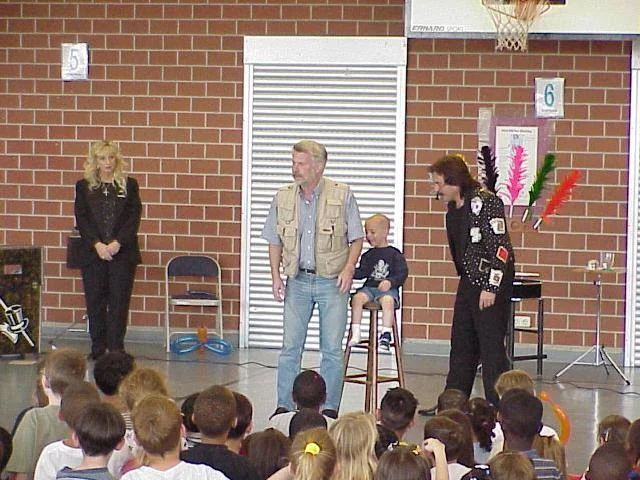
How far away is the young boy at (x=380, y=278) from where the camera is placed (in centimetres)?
732

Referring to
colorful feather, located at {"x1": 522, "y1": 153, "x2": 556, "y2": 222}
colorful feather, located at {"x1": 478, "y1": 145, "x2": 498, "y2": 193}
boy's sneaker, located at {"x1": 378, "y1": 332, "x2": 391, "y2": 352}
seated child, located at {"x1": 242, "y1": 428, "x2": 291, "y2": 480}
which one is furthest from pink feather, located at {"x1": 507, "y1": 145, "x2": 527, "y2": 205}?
seated child, located at {"x1": 242, "y1": 428, "x2": 291, "y2": 480}

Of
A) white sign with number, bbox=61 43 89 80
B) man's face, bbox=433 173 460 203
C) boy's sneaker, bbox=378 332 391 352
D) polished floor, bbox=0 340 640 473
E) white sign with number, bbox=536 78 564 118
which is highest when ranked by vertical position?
white sign with number, bbox=61 43 89 80

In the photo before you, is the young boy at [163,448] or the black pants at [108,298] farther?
the black pants at [108,298]

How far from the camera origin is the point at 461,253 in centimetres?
718

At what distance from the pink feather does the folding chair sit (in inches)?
101

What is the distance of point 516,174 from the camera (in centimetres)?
980

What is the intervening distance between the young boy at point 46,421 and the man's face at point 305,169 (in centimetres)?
231

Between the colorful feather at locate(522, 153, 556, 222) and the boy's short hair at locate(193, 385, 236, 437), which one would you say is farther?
the colorful feather at locate(522, 153, 556, 222)

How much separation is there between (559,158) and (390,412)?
216 inches

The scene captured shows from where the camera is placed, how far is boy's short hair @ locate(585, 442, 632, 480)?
3664 mm

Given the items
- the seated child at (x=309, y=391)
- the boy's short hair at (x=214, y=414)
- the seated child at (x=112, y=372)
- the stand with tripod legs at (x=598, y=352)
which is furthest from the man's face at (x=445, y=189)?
the boy's short hair at (x=214, y=414)

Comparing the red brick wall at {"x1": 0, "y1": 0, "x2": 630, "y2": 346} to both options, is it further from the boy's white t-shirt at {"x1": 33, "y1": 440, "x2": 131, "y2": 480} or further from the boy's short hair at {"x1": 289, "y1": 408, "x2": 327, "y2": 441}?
the boy's white t-shirt at {"x1": 33, "y1": 440, "x2": 131, "y2": 480}

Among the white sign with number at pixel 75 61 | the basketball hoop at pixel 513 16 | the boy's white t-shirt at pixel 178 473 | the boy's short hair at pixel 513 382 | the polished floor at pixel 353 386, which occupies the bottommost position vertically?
the polished floor at pixel 353 386

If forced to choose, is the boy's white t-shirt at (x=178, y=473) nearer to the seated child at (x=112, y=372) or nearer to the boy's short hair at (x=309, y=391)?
the boy's short hair at (x=309, y=391)
